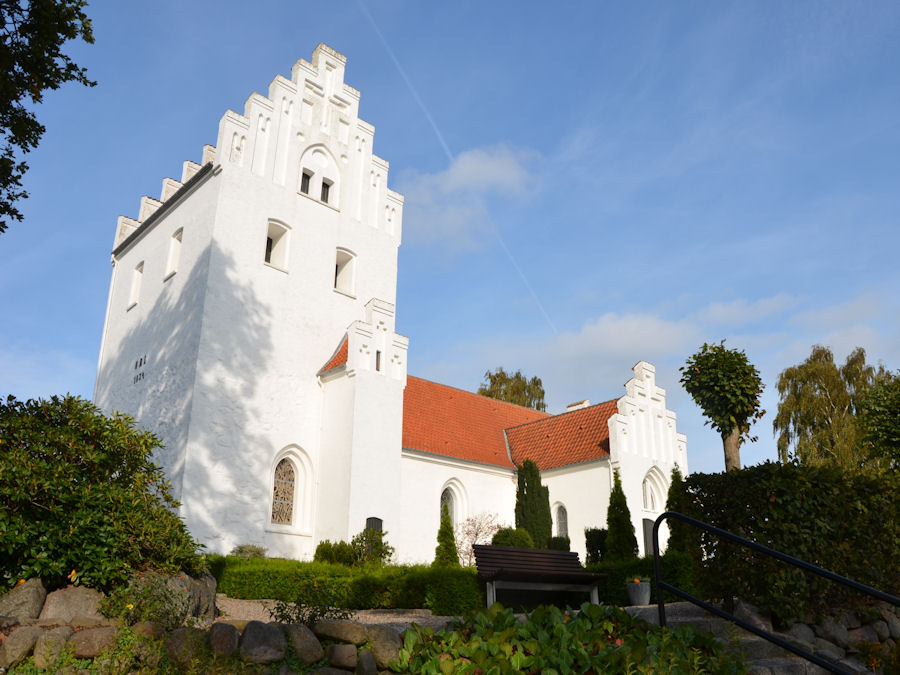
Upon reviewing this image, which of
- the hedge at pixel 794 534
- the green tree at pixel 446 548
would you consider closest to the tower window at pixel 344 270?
the green tree at pixel 446 548

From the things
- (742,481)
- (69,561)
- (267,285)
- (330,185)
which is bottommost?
(69,561)

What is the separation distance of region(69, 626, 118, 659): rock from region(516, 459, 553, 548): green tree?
1692 cm

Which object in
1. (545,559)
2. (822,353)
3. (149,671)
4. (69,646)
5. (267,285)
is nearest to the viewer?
(149,671)

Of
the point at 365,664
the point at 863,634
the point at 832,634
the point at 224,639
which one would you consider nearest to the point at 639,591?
the point at 863,634

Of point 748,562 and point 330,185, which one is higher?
point 330,185

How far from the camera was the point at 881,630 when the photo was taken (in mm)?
7594

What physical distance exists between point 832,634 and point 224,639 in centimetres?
608

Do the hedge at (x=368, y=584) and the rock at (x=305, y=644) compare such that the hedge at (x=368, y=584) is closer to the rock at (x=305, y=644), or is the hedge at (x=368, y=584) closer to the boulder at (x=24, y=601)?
the boulder at (x=24, y=601)

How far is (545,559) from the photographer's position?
12602mm

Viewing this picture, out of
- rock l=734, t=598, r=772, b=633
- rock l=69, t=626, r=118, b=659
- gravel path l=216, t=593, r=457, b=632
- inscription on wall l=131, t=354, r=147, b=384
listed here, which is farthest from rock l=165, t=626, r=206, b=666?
inscription on wall l=131, t=354, r=147, b=384

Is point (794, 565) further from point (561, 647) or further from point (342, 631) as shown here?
point (342, 631)

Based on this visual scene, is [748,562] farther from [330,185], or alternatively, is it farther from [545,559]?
[330,185]

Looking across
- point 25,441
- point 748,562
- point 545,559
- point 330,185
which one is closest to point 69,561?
point 25,441

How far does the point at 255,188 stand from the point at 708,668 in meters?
17.2
